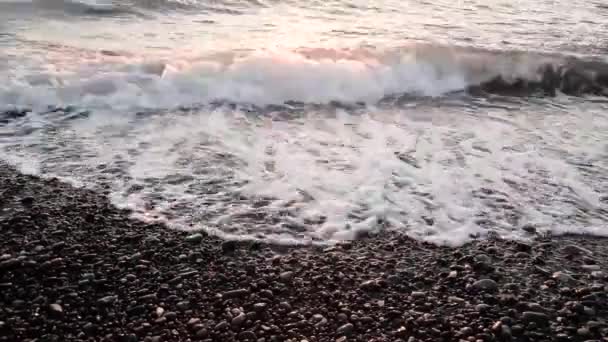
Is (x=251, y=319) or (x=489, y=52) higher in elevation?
(x=489, y=52)

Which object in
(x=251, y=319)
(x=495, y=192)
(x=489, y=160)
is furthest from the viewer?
(x=489, y=160)

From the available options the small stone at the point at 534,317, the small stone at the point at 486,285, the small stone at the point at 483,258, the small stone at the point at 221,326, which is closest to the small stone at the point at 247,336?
the small stone at the point at 221,326

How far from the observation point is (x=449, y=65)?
9914mm

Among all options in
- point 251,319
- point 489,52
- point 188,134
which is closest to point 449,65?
point 489,52

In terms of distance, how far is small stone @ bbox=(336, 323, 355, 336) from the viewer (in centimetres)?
347

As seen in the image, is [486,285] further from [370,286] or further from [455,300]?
[370,286]

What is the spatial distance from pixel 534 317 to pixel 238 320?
6.61ft

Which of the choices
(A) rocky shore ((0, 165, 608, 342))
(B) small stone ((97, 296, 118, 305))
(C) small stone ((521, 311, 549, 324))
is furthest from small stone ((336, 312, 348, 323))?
(B) small stone ((97, 296, 118, 305))

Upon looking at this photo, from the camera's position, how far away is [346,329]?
11.5ft

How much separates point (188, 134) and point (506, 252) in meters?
3.88

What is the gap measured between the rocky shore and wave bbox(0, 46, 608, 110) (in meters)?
3.17

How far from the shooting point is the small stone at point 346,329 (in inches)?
137

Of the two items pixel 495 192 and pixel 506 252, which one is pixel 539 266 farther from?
pixel 495 192

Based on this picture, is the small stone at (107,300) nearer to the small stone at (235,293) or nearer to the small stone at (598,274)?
the small stone at (235,293)
